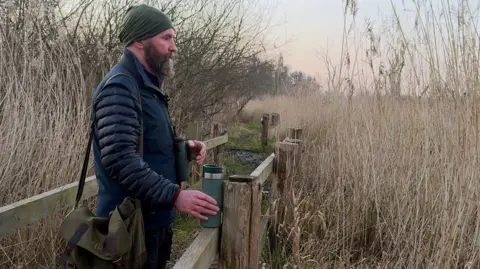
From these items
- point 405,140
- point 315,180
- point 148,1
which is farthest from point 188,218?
point 148,1

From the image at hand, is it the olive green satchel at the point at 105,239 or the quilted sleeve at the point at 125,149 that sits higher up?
the quilted sleeve at the point at 125,149

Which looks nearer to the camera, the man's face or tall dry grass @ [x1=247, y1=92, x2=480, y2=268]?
the man's face

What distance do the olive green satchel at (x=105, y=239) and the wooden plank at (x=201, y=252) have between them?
0.85 feet

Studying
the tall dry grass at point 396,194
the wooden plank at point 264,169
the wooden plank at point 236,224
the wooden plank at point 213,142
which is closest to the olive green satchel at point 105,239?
the wooden plank at point 236,224

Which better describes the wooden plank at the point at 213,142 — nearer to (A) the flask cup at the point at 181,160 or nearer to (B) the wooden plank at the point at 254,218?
(A) the flask cup at the point at 181,160

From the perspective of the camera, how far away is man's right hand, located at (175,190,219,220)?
180 centimetres

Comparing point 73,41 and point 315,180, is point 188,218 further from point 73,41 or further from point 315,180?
point 73,41

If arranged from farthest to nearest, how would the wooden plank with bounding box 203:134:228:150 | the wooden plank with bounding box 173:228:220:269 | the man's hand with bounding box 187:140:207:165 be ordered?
the wooden plank with bounding box 203:134:228:150
the man's hand with bounding box 187:140:207:165
the wooden plank with bounding box 173:228:220:269

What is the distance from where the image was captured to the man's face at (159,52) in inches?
82.0

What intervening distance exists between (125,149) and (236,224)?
63cm

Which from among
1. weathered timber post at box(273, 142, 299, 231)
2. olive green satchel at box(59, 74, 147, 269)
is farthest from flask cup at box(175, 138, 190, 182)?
Answer: weathered timber post at box(273, 142, 299, 231)

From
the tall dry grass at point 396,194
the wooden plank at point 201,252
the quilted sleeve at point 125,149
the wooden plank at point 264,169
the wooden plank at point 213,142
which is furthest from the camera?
the wooden plank at point 213,142

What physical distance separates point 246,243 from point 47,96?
256 centimetres

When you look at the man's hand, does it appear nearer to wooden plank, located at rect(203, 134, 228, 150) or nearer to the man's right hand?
the man's right hand
